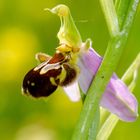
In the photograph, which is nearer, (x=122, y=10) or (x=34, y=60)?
(x=122, y=10)

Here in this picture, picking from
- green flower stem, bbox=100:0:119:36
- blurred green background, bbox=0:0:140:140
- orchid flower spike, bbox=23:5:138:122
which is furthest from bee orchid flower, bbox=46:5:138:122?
blurred green background, bbox=0:0:140:140

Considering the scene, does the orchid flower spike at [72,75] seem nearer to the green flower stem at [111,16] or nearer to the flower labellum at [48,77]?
the flower labellum at [48,77]

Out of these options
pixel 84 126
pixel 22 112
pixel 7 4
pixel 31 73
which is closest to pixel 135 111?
pixel 84 126

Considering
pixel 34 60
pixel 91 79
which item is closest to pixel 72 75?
pixel 91 79

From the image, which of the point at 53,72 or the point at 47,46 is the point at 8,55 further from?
the point at 53,72

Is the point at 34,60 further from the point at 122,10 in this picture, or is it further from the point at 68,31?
the point at 122,10

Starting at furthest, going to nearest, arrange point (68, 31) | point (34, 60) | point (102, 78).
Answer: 1. point (34, 60)
2. point (68, 31)
3. point (102, 78)

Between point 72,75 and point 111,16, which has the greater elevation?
point 111,16
